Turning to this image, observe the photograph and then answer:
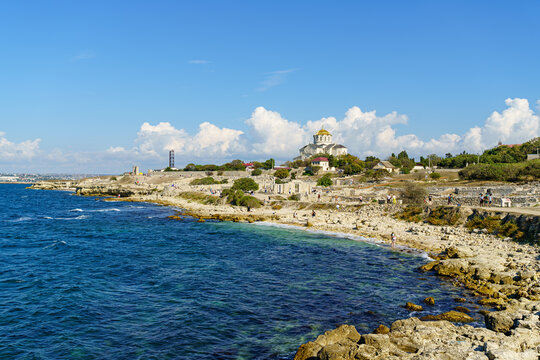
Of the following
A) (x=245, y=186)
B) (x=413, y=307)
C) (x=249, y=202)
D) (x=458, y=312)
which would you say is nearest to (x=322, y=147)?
(x=245, y=186)

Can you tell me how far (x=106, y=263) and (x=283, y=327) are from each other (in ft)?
56.6

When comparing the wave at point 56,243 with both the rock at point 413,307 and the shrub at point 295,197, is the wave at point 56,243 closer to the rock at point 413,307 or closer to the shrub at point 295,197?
the rock at point 413,307

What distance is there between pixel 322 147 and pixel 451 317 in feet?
421

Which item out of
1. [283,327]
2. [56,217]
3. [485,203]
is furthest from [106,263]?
[485,203]

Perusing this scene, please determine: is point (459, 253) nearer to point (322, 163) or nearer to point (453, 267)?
point (453, 267)

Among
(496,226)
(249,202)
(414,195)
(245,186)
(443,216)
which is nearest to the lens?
(496,226)

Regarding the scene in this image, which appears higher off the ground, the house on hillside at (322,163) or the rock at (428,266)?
the house on hillside at (322,163)

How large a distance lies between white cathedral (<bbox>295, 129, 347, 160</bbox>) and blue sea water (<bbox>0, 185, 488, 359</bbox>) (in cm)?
10743

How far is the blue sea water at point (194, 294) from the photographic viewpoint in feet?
47.0

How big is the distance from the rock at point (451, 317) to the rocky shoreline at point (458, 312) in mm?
41

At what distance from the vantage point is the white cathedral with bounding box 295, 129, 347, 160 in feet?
459

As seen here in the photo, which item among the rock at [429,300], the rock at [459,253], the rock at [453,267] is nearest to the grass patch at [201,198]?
the rock at [459,253]

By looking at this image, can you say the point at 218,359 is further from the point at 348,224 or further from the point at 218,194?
the point at 218,194

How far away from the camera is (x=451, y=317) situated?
51.1ft
